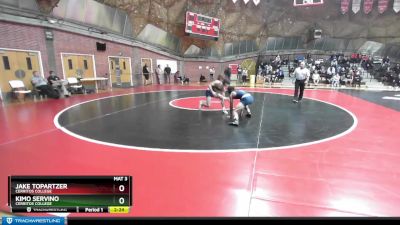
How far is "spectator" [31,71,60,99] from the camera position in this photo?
10.9 metres

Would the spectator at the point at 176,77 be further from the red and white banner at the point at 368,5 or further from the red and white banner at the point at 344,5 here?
the red and white banner at the point at 368,5

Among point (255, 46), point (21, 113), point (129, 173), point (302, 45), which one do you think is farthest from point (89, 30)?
point (302, 45)

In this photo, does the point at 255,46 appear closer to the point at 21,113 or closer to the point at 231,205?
the point at 21,113

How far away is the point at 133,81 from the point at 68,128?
1259 cm

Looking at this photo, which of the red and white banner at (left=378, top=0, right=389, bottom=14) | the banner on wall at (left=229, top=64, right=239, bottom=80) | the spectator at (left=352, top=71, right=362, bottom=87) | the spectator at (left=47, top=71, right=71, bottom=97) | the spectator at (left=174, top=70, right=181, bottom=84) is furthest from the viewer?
the red and white banner at (left=378, top=0, right=389, bottom=14)

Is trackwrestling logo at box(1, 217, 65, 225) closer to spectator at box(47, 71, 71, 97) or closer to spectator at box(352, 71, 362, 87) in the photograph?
spectator at box(47, 71, 71, 97)
